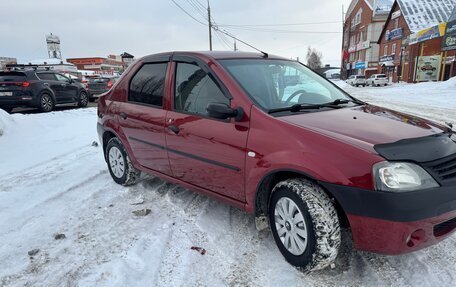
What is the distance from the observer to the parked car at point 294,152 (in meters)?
2.31

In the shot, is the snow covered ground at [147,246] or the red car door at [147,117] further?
the red car door at [147,117]

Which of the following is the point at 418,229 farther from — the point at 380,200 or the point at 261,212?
the point at 261,212

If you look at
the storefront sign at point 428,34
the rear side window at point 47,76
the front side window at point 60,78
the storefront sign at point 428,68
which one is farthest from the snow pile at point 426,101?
the rear side window at point 47,76

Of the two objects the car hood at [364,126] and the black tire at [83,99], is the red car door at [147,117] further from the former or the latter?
the black tire at [83,99]

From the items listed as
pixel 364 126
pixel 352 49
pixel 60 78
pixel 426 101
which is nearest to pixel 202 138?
pixel 364 126

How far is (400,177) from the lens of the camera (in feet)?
7.50

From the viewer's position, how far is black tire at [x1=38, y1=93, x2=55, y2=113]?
503 inches

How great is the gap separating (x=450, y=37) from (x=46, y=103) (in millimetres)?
33586

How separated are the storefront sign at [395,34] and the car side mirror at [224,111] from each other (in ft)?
159

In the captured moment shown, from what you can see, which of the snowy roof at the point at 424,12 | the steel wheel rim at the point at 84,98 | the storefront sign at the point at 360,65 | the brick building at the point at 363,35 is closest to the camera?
the steel wheel rim at the point at 84,98

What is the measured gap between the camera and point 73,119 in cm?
1065

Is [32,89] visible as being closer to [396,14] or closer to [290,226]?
[290,226]

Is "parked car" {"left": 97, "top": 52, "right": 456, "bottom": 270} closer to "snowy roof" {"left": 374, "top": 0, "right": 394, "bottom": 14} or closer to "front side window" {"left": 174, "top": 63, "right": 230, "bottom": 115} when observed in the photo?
"front side window" {"left": 174, "top": 63, "right": 230, "bottom": 115}

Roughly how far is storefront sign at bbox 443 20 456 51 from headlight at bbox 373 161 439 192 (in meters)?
35.3
